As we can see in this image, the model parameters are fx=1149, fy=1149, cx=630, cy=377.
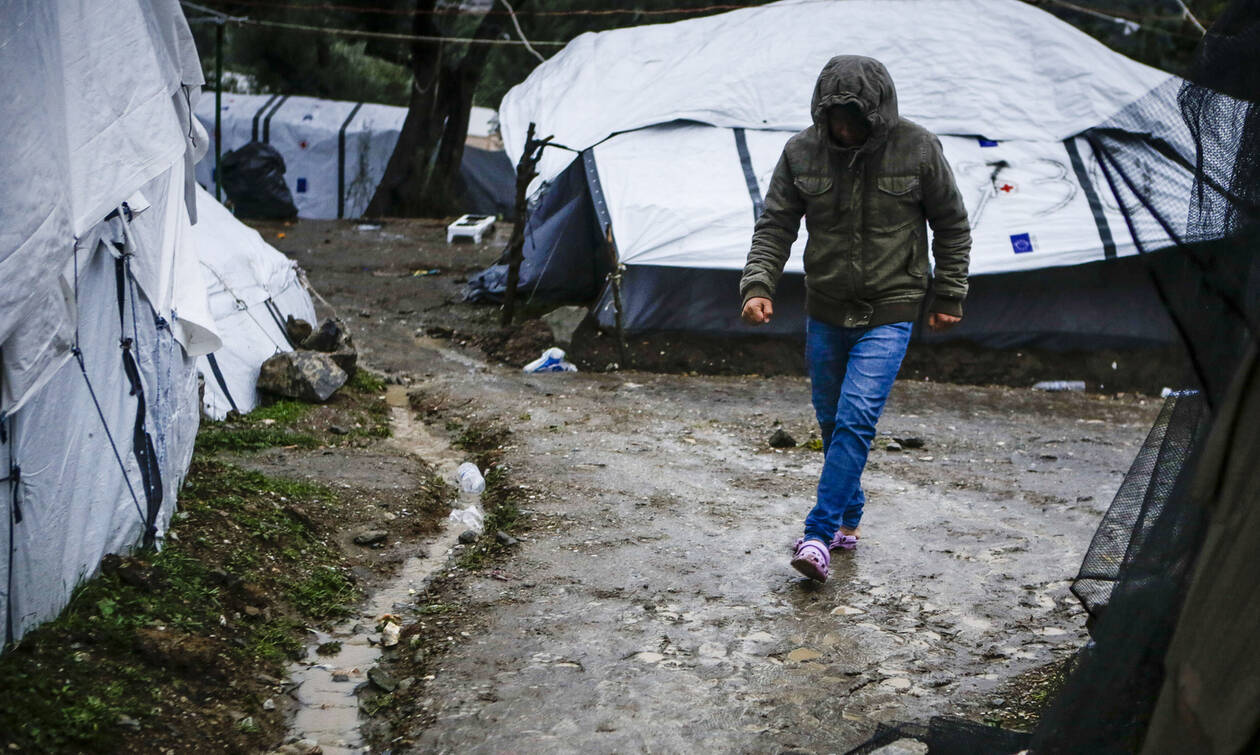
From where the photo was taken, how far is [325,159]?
1959cm

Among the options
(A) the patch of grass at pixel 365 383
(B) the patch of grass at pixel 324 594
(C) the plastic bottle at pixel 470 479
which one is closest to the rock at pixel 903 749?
(B) the patch of grass at pixel 324 594

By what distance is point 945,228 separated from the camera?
3.89m

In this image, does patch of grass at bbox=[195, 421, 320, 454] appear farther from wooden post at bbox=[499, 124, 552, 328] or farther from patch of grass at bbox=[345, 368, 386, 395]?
wooden post at bbox=[499, 124, 552, 328]

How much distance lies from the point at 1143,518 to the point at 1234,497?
0.47m

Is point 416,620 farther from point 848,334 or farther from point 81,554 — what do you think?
point 848,334

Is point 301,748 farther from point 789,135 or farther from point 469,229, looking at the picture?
point 469,229

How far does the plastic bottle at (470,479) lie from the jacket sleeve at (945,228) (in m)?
2.38

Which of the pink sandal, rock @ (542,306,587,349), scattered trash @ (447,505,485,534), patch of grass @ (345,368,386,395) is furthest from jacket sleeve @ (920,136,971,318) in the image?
rock @ (542,306,587,349)

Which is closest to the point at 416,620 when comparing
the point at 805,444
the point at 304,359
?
the point at 805,444

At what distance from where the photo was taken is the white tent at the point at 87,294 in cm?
257

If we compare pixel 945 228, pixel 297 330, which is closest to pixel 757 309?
pixel 945 228

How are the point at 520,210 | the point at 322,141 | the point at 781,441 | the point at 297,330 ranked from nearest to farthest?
the point at 781,441, the point at 297,330, the point at 520,210, the point at 322,141

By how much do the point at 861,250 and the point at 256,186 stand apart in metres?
15.2

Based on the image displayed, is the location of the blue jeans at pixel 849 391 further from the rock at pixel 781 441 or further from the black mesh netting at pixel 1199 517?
the rock at pixel 781 441
